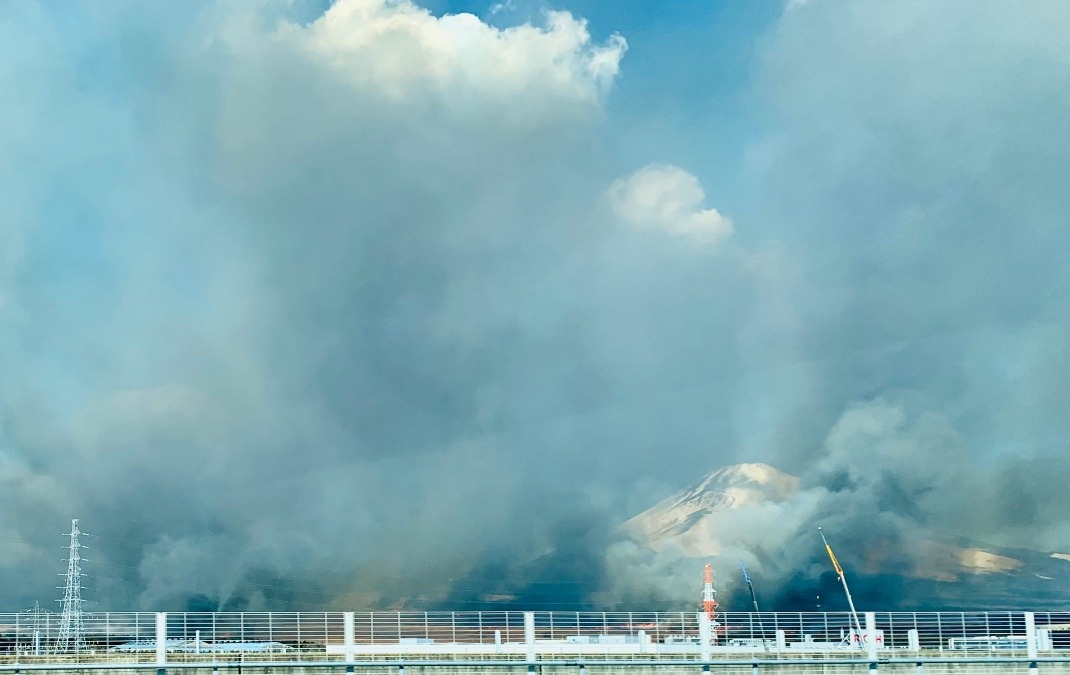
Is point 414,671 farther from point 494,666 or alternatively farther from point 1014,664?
point 1014,664

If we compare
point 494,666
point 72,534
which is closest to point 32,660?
point 494,666

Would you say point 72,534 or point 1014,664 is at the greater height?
point 72,534

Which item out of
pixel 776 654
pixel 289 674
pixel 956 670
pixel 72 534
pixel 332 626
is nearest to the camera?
pixel 956 670

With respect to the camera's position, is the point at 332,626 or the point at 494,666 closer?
the point at 494,666

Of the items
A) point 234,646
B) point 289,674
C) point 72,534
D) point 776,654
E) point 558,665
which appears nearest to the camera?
point 558,665

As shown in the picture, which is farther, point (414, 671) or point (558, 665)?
point (414, 671)

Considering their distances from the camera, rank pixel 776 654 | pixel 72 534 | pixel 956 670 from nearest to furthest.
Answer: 1. pixel 956 670
2. pixel 776 654
3. pixel 72 534

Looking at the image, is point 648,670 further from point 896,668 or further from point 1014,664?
point 1014,664

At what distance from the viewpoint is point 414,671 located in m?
34.7

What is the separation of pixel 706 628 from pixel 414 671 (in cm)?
843

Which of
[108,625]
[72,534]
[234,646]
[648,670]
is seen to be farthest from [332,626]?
[72,534]

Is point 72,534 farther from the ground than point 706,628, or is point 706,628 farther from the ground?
point 72,534

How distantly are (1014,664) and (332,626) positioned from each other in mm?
25572

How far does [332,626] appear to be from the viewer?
4681 cm
